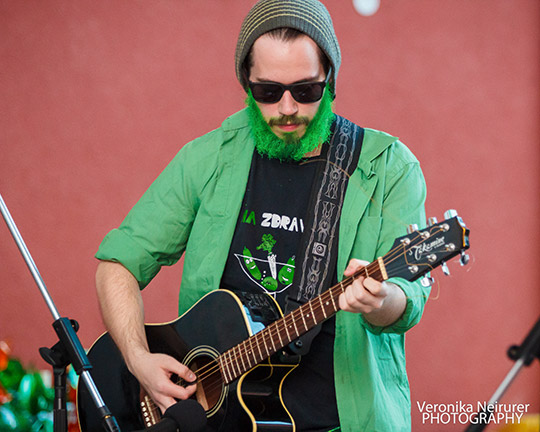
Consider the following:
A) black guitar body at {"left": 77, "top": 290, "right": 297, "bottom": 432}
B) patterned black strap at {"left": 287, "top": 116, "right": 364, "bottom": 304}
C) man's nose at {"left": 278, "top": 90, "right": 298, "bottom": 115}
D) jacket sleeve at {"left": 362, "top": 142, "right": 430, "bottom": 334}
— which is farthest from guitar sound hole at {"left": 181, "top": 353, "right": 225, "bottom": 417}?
man's nose at {"left": 278, "top": 90, "right": 298, "bottom": 115}

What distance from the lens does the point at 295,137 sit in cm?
220

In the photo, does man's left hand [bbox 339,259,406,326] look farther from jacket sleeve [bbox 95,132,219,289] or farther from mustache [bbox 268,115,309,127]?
jacket sleeve [bbox 95,132,219,289]

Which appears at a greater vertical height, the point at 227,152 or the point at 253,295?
the point at 227,152

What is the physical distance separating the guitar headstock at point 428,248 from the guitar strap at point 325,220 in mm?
393

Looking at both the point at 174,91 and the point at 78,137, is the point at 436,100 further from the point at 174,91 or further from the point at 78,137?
the point at 78,137

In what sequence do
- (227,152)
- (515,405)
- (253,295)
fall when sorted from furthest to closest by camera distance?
(515,405)
(227,152)
(253,295)

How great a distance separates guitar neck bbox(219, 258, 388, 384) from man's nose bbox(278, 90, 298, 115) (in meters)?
0.59

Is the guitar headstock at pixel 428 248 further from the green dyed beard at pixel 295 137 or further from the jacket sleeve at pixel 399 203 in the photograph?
the green dyed beard at pixel 295 137

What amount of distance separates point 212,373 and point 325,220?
22.9 inches

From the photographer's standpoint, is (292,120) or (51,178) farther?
(51,178)

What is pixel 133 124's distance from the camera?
158 inches

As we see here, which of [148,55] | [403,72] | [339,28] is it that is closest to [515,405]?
[403,72]

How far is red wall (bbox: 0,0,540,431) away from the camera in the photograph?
12.7ft

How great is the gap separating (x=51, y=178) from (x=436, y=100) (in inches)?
88.3
